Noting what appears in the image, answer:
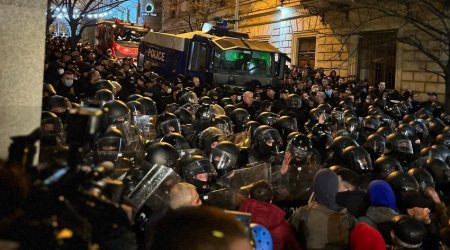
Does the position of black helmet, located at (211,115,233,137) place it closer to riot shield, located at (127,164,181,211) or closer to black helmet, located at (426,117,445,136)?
riot shield, located at (127,164,181,211)

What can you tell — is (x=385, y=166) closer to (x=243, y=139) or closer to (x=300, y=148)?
(x=300, y=148)

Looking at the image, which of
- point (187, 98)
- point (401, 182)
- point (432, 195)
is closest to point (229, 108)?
point (187, 98)

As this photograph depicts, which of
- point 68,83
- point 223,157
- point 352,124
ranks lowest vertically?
point 223,157

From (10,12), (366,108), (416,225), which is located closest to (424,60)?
(366,108)

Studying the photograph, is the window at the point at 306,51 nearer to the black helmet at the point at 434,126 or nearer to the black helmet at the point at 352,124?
the black helmet at the point at 434,126

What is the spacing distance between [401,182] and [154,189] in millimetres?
3022

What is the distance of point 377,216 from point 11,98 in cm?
365

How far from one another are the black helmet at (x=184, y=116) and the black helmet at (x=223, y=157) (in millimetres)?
2950

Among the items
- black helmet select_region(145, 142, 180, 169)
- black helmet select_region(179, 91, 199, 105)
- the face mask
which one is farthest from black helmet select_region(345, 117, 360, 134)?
the face mask

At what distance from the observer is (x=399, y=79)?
22.4 metres

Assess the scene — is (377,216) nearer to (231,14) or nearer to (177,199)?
(177,199)

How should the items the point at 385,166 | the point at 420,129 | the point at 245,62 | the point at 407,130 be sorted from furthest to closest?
the point at 245,62 → the point at 420,129 → the point at 407,130 → the point at 385,166

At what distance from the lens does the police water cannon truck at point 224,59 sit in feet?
59.2

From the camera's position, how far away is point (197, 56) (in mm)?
19094
